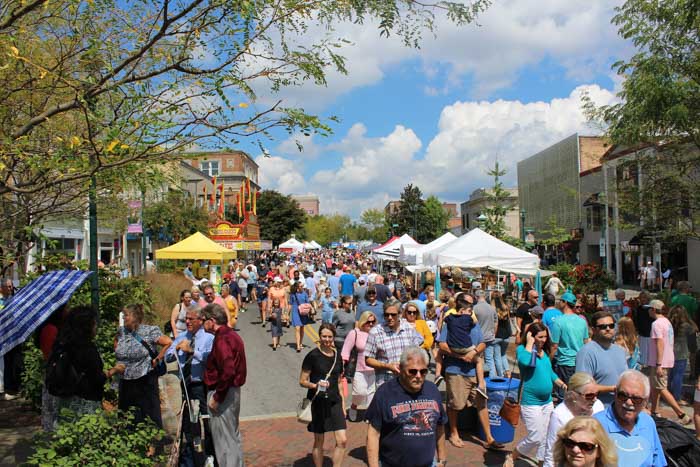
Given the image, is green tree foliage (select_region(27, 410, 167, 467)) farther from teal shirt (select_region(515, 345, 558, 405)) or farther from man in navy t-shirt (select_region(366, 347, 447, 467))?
teal shirt (select_region(515, 345, 558, 405))

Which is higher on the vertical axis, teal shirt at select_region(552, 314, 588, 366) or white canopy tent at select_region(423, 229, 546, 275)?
white canopy tent at select_region(423, 229, 546, 275)

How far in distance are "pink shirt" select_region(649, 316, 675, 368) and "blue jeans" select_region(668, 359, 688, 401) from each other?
0.55 metres

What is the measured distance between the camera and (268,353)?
13.8 m

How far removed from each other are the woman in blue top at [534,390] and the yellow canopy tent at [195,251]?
15.0 m

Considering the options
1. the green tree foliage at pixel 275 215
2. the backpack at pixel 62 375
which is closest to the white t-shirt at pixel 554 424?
the backpack at pixel 62 375

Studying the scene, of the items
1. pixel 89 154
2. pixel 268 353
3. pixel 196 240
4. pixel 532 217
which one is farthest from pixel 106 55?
pixel 532 217

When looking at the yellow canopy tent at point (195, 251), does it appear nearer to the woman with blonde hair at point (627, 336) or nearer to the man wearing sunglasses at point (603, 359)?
the woman with blonde hair at point (627, 336)

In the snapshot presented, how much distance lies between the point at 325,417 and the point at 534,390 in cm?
210

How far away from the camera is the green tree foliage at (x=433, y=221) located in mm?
66875

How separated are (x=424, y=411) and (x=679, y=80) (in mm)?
11243

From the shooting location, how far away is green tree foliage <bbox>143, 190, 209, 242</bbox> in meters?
31.1

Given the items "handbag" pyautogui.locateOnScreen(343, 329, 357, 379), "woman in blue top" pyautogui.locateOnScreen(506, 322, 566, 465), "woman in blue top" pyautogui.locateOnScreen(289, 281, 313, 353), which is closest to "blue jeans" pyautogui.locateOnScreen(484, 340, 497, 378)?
"handbag" pyautogui.locateOnScreen(343, 329, 357, 379)

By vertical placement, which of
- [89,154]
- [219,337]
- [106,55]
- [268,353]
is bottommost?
Result: [268,353]

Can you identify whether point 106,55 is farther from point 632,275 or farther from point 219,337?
point 632,275
